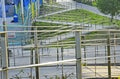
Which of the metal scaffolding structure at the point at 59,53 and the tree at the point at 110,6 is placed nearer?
the metal scaffolding structure at the point at 59,53

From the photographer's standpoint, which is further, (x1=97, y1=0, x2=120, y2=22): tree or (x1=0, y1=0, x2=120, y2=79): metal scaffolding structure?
(x1=97, y1=0, x2=120, y2=22): tree

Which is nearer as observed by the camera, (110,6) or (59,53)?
(59,53)

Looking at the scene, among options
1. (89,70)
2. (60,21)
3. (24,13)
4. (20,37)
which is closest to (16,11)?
(24,13)

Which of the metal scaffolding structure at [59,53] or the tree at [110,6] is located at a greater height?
the tree at [110,6]

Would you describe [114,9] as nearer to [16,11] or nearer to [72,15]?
[72,15]

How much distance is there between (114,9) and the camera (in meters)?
26.2

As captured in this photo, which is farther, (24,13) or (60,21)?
(60,21)

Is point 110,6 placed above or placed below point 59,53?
above

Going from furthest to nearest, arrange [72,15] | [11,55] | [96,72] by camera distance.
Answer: [72,15] → [11,55] → [96,72]

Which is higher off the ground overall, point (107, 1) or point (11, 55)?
point (107, 1)

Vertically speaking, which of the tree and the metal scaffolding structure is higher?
the tree

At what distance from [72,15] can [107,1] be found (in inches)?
123

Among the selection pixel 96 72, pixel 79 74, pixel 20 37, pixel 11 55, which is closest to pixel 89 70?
pixel 96 72

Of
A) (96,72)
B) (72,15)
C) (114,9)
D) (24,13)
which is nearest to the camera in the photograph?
(96,72)
